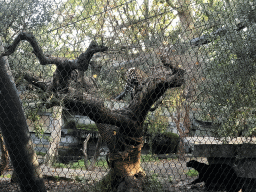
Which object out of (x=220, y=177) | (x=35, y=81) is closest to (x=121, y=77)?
(x=35, y=81)

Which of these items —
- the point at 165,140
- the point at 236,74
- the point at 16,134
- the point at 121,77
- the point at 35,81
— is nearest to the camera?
the point at 16,134

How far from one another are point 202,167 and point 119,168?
111 cm

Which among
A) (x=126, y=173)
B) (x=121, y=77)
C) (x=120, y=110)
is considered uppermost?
(x=121, y=77)

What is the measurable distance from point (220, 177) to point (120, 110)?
4.74 ft

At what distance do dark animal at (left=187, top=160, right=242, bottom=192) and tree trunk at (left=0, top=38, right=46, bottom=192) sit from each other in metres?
1.92

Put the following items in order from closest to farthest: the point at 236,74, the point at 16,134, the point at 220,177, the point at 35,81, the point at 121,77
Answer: the point at 16,134 → the point at 35,81 → the point at 236,74 → the point at 121,77 → the point at 220,177

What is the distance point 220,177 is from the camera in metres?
2.72

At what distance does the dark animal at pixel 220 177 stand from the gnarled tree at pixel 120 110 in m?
0.81

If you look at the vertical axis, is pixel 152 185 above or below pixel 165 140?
above

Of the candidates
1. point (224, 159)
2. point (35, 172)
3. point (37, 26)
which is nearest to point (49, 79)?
point (37, 26)

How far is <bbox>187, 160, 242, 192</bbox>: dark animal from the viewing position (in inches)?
103

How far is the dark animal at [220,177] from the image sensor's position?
2.62 m

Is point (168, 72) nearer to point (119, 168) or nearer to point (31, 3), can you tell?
point (119, 168)

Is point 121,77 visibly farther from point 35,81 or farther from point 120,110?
point 35,81
